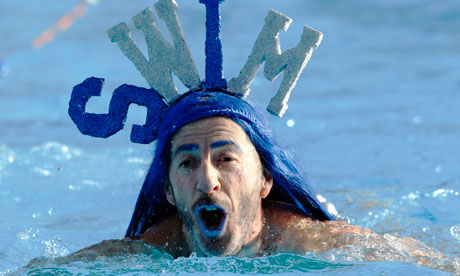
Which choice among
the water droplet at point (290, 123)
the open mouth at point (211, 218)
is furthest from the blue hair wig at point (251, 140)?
the water droplet at point (290, 123)

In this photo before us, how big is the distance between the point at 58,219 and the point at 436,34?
608 centimetres

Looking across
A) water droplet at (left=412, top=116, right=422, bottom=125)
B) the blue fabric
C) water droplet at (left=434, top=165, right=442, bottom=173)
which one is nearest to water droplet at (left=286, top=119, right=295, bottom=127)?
water droplet at (left=412, top=116, right=422, bottom=125)

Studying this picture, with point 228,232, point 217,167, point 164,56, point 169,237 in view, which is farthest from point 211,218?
point 164,56

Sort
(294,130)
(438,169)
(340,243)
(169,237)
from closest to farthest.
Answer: (340,243) < (169,237) < (438,169) < (294,130)

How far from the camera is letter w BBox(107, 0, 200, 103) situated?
10.9ft

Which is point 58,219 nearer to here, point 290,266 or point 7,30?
point 290,266

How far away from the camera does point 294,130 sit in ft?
22.8

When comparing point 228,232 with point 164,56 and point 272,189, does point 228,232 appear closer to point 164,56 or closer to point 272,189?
point 272,189

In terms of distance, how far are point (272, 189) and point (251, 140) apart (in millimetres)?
394

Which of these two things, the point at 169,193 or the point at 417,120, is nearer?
the point at 169,193

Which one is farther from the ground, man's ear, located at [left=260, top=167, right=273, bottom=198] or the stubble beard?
man's ear, located at [left=260, top=167, right=273, bottom=198]

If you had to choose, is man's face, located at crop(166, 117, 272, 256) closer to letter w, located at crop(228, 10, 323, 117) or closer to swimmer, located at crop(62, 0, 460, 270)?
swimmer, located at crop(62, 0, 460, 270)

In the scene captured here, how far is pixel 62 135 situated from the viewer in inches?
273

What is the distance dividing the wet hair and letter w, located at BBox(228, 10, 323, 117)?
18 centimetres
